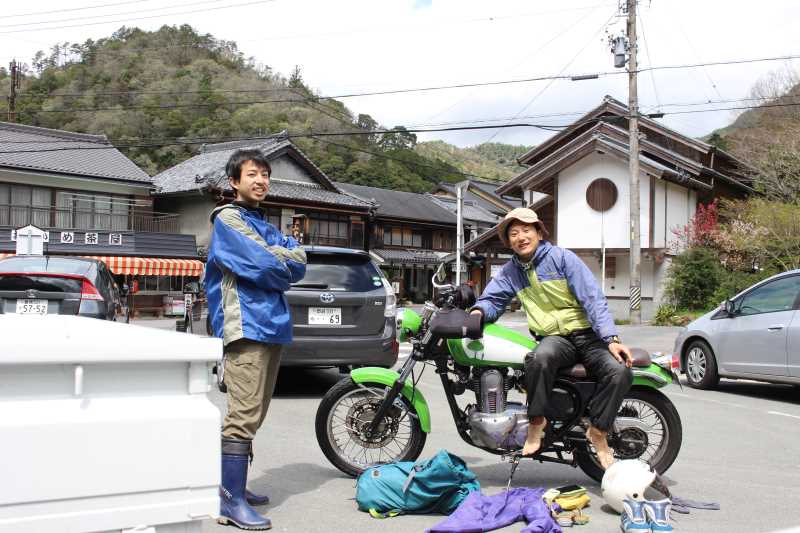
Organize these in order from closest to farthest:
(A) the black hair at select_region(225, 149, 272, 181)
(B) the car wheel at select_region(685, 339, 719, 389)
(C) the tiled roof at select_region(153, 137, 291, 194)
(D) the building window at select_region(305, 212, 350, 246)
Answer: (A) the black hair at select_region(225, 149, 272, 181)
(B) the car wheel at select_region(685, 339, 719, 389)
(C) the tiled roof at select_region(153, 137, 291, 194)
(D) the building window at select_region(305, 212, 350, 246)

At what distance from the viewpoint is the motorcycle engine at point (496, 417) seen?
175 inches

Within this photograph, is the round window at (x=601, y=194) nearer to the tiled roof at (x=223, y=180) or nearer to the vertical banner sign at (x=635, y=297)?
the vertical banner sign at (x=635, y=297)

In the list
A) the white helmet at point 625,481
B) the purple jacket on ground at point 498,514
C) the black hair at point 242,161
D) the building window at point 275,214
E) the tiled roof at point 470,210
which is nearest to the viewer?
the purple jacket on ground at point 498,514

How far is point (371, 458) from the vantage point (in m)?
5.07

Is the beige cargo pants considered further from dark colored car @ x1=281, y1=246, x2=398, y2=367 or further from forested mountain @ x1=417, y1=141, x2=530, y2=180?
forested mountain @ x1=417, y1=141, x2=530, y2=180

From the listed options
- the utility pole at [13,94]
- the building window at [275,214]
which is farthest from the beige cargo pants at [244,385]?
the utility pole at [13,94]

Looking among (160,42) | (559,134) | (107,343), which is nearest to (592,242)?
(559,134)

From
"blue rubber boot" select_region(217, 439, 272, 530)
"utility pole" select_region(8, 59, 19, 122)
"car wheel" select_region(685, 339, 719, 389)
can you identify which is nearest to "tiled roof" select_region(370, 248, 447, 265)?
"utility pole" select_region(8, 59, 19, 122)

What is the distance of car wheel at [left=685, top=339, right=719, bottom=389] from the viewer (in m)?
9.80

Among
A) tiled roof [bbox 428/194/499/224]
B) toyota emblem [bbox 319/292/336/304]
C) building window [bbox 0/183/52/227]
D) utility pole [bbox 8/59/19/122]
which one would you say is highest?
utility pole [bbox 8/59/19/122]

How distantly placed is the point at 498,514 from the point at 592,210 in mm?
28084

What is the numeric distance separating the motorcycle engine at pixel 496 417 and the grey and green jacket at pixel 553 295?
0.42 metres

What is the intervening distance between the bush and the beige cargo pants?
2429 centimetres

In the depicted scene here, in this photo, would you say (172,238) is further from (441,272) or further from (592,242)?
(441,272)
